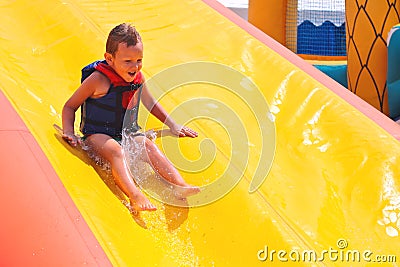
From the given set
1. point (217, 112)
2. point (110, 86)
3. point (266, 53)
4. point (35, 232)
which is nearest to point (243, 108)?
point (217, 112)

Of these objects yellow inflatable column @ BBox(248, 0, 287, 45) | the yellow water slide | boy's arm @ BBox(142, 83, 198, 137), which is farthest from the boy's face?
yellow inflatable column @ BBox(248, 0, 287, 45)

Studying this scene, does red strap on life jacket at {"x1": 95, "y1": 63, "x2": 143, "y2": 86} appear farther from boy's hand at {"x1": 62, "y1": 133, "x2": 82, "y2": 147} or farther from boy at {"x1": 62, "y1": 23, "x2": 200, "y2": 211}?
boy's hand at {"x1": 62, "y1": 133, "x2": 82, "y2": 147}

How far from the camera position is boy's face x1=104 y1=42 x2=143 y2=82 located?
193 cm

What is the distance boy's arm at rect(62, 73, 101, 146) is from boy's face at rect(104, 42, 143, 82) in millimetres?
68

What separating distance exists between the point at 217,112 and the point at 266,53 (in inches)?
16.6

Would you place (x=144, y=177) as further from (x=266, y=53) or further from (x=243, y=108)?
(x=266, y=53)

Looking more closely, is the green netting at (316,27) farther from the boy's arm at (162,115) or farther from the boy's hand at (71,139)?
the boy's hand at (71,139)

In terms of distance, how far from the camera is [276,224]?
6.13 feet

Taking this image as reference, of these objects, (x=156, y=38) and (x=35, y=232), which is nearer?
(x=35, y=232)

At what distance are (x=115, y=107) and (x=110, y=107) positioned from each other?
0.05ft

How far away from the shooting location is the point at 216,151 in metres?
2.12

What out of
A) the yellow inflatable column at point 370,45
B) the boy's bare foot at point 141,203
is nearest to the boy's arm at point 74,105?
the boy's bare foot at point 141,203

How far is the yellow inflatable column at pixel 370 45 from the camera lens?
11.6 ft

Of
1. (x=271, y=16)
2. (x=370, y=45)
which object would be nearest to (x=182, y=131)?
(x=370, y=45)
